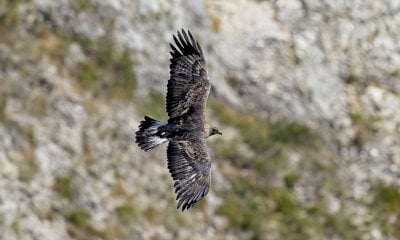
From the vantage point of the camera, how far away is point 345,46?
77.3 feet

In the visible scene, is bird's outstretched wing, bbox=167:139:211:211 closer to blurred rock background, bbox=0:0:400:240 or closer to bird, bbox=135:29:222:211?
bird, bbox=135:29:222:211

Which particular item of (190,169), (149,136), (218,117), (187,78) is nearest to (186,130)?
(149,136)

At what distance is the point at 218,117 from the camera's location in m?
22.1

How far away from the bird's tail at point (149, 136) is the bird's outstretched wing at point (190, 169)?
0.23m

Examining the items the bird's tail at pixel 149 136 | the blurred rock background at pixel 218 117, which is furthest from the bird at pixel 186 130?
the blurred rock background at pixel 218 117

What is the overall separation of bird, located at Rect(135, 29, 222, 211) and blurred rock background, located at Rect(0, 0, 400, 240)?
199 inches

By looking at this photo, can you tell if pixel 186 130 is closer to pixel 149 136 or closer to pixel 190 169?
pixel 149 136

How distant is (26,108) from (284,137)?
573cm

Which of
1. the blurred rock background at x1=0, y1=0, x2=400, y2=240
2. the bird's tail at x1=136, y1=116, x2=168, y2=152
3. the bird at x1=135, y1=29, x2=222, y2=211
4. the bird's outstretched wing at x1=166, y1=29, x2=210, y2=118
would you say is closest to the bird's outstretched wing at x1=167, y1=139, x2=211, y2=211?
the bird at x1=135, y1=29, x2=222, y2=211

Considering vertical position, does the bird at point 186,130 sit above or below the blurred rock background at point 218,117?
below

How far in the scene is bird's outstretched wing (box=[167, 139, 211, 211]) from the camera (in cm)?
1348

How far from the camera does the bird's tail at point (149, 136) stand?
543 inches

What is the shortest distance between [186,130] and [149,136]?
0.54 metres

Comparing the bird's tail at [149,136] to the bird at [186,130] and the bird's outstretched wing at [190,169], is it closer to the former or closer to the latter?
the bird at [186,130]
